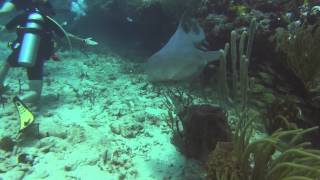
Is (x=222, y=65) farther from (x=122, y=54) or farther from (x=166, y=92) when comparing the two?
(x=122, y=54)

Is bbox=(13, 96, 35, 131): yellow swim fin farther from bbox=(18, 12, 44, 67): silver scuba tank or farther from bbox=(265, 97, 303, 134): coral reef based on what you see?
bbox=(265, 97, 303, 134): coral reef

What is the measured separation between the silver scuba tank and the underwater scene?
0.06 ft

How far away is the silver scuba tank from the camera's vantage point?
230 inches

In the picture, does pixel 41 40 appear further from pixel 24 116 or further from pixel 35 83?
pixel 24 116

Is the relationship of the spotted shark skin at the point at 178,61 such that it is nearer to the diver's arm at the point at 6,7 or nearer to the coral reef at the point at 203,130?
the coral reef at the point at 203,130

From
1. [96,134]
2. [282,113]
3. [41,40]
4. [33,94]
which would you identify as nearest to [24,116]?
[96,134]

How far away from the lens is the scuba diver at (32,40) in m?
5.94

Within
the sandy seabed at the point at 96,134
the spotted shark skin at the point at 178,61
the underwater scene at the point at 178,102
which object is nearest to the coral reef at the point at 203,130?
the underwater scene at the point at 178,102

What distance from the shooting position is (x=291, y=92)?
518cm

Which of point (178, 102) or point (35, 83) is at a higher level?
point (35, 83)

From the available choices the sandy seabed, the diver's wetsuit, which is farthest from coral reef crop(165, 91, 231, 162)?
the diver's wetsuit

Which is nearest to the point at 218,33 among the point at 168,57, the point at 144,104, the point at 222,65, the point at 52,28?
the point at 168,57

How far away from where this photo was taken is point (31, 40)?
600cm

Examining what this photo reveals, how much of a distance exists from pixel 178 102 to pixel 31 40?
8.75 ft
